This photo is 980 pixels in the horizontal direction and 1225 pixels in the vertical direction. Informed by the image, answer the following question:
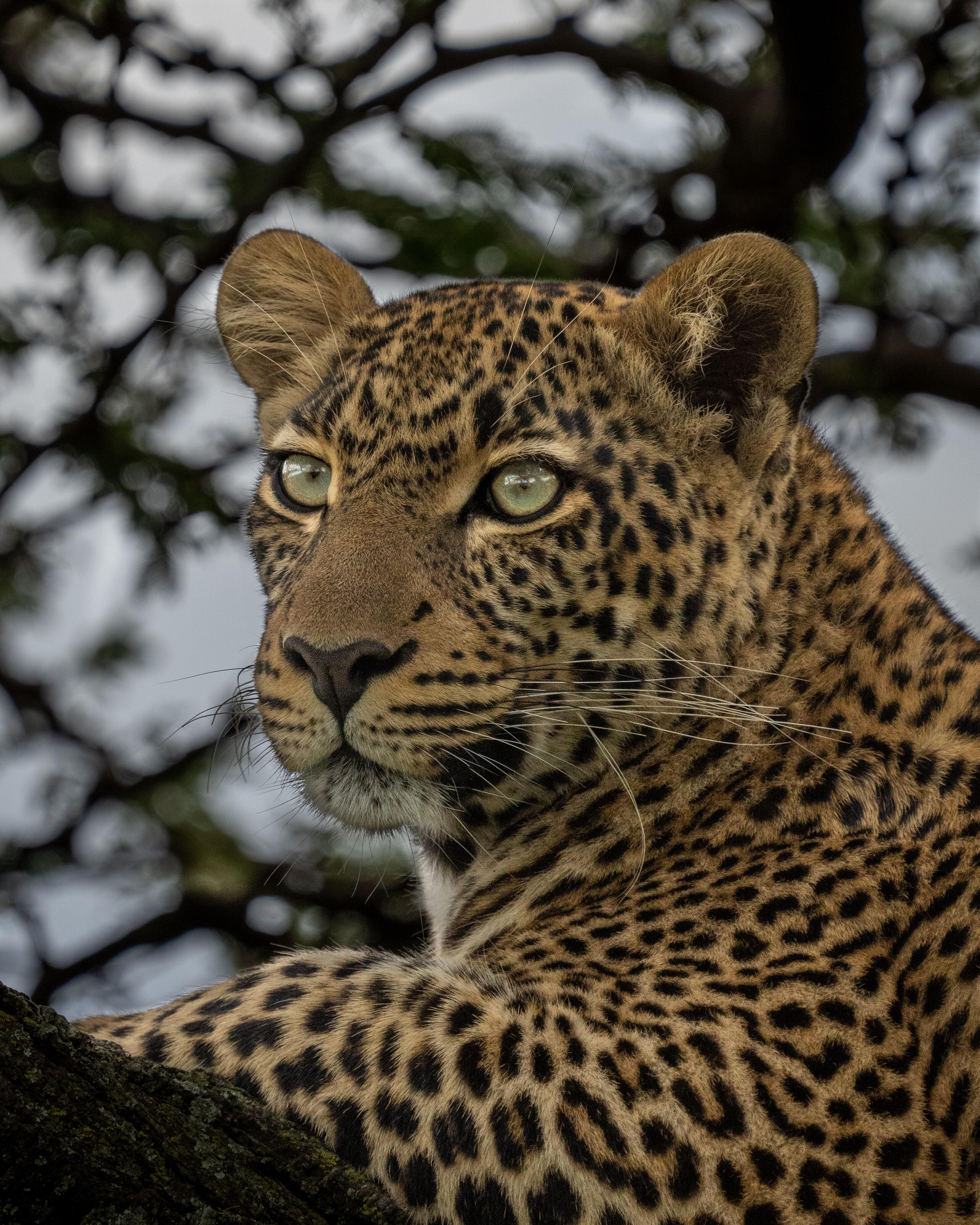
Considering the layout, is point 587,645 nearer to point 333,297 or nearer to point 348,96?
point 333,297

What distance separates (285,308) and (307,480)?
113 cm

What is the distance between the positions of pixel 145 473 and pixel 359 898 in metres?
2.99

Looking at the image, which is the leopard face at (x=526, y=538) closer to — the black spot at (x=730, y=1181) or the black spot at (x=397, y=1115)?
the black spot at (x=397, y=1115)

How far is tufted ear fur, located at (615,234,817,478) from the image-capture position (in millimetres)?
4895

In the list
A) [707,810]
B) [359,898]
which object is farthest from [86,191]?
[707,810]

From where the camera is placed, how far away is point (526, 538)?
190 inches

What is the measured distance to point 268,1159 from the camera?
334 centimetres

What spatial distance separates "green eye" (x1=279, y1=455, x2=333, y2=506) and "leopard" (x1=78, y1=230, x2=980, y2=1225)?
0.9 inches

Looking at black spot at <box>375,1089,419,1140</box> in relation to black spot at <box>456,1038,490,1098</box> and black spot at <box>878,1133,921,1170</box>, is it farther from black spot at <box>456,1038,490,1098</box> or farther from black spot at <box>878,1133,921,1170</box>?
black spot at <box>878,1133,921,1170</box>

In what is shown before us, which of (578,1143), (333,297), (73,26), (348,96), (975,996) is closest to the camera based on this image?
(578,1143)

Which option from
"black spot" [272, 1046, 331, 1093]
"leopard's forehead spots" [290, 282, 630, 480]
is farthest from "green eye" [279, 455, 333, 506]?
"black spot" [272, 1046, 331, 1093]

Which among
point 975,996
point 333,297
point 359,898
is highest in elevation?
point 333,297

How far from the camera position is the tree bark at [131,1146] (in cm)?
291

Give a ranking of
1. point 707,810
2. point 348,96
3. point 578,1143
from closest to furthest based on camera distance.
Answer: point 578,1143 → point 707,810 → point 348,96
